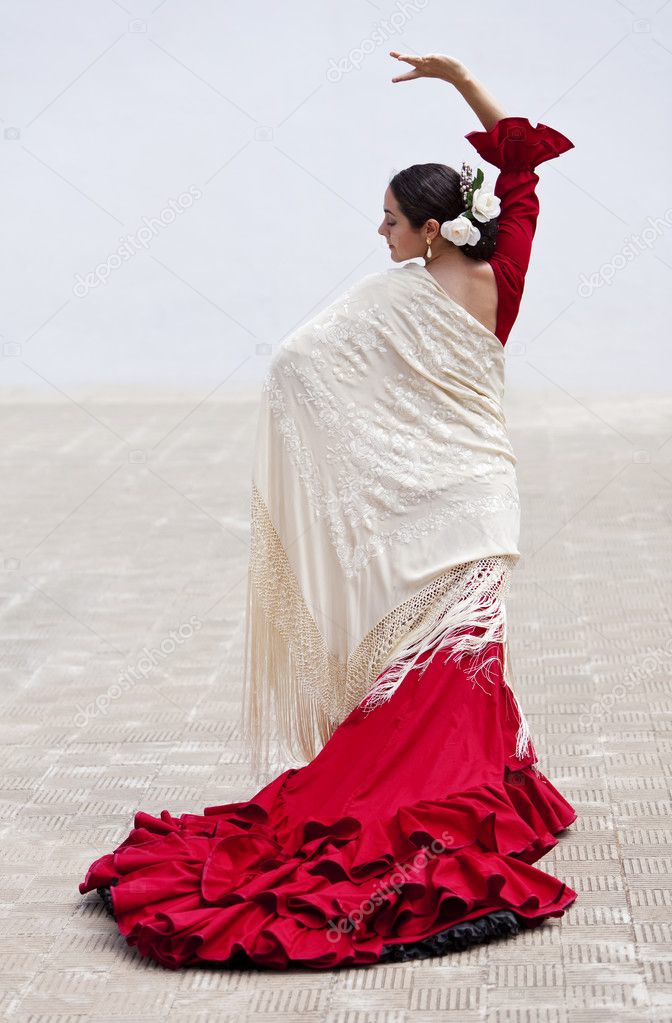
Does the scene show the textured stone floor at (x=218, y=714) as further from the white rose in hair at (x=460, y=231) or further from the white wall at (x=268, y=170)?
the white wall at (x=268, y=170)

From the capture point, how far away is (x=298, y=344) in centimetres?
282

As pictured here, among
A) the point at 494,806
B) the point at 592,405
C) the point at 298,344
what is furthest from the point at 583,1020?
the point at 592,405

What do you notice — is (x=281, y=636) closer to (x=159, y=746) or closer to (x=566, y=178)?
(x=159, y=746)

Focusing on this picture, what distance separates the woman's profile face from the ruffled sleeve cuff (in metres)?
0.19

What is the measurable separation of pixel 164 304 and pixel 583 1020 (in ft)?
31.0

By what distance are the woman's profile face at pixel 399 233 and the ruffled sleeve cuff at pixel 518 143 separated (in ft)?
0.63

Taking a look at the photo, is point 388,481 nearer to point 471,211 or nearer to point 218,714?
point 471,211

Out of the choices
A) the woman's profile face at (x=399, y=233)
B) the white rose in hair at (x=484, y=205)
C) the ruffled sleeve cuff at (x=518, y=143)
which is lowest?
the woman's profile face at (x=399, y=233)

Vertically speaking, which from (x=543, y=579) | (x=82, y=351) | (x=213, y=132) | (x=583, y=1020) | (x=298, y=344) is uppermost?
(x=298, y=344)

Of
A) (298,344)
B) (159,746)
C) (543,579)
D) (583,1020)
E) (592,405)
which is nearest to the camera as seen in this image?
(583,1020)

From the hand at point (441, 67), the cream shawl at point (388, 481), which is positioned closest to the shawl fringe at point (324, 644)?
the cream shawl at point (388, 481)

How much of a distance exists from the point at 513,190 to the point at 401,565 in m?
0.76

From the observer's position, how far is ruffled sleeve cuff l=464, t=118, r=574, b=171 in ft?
9.10

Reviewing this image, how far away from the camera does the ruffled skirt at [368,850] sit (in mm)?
2375
